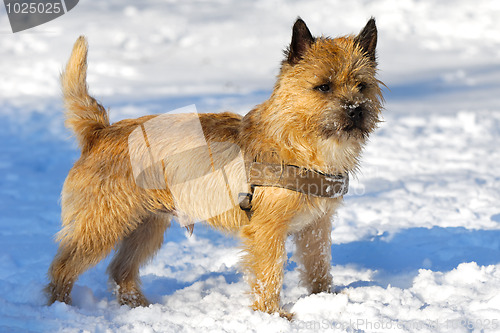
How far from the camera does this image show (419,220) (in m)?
7.04

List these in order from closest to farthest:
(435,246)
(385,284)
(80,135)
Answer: (80,135), (385,284), (435,246)

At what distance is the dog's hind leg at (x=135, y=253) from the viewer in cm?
500

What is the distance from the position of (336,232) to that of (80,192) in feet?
11.7

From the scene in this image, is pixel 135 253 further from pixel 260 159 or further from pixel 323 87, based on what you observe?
pixel 323 87

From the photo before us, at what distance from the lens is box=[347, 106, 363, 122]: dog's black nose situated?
3.68 m

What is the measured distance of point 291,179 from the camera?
396 centimetres

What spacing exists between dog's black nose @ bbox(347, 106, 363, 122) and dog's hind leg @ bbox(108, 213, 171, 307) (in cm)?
215

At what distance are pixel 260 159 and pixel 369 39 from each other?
1.28 metres

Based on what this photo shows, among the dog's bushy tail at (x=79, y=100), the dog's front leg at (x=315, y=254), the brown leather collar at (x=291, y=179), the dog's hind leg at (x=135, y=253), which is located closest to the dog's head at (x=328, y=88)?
the brown leather collar at (x=291, y=179)

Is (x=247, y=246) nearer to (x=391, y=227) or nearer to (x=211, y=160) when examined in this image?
(x=211, y=160)

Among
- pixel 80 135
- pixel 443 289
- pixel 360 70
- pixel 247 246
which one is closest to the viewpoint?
pixel 360 70

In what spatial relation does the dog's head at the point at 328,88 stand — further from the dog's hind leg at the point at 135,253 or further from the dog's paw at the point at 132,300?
the dog's paw at the point at 132,300

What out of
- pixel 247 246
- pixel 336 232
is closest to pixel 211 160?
pixel 247 246

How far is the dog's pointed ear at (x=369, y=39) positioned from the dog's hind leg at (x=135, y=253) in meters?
2.38
